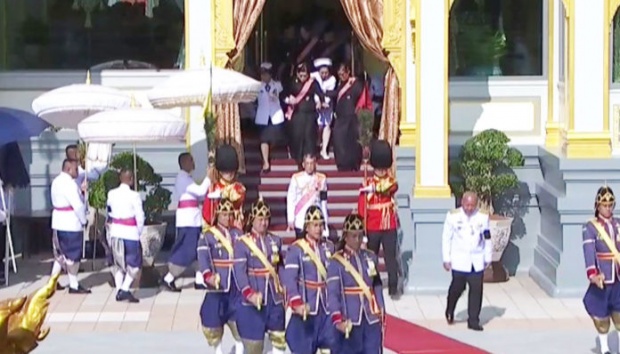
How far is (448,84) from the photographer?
19125 millimetres

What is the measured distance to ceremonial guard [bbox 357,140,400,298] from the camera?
17453mm

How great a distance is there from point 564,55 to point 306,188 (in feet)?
12.3

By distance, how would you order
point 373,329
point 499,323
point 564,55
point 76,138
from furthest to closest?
1. point 76,138
2. point 564,55
3. point 499,323
4. point 373,329

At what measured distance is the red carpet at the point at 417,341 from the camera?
15.0 meters

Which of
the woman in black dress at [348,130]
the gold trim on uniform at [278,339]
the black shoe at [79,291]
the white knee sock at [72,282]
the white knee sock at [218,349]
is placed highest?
the woman in black dress at [348,130]

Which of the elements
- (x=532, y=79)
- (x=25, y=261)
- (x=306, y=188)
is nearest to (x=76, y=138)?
(x=25, y=261)

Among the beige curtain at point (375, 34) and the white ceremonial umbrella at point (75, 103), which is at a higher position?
the beige curtain at point (375, 34)

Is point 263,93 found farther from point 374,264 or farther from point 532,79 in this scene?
point 374,264

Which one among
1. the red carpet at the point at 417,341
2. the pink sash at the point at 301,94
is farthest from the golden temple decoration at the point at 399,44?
the red carpet at the point at 417,341

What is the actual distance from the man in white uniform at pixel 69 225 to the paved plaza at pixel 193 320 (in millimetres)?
383

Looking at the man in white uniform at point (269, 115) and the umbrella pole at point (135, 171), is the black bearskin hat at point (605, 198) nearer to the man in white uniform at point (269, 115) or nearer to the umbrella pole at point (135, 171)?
the umbrella pole at point (135, 171)

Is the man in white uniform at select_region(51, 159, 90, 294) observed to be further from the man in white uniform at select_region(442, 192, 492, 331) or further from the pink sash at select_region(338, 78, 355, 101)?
A: the man in white uniform at select_region(442, 192, 492, 331)

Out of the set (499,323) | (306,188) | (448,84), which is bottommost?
(499,323)

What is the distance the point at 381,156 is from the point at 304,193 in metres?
1.05
